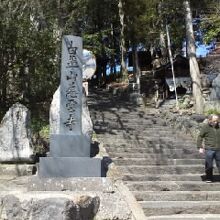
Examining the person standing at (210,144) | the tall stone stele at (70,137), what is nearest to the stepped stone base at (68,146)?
the tall stone stele at (70,137)

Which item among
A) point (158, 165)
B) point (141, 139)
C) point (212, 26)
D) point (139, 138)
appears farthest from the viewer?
point (212, 26)

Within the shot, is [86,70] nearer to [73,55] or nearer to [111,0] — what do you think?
[73,55]

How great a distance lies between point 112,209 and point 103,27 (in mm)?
30115

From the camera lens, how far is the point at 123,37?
2955cm

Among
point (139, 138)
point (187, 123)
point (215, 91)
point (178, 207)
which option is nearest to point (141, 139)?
point (139, 138)

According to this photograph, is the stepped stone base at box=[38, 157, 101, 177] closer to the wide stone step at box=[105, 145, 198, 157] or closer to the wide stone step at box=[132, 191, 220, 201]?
the wide stone step at box=[132, 191, 220, 201]

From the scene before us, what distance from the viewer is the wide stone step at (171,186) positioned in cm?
1039

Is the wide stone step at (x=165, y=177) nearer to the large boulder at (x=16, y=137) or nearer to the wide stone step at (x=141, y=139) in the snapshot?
the large boulder at (x=16, y=137)

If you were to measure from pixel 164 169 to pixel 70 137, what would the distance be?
158 inches

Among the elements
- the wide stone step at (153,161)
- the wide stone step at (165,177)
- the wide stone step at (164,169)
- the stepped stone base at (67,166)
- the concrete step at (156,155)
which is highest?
the stepped stone base at (67,166)

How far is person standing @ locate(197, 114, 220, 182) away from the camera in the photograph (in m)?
10.8

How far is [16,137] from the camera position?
37.5 ft

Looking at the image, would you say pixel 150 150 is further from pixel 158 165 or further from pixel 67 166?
pixel 67 166

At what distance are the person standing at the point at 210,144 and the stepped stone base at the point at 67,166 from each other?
133 inches
